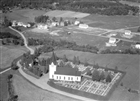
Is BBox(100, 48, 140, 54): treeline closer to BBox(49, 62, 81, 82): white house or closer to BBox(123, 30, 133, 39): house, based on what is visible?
BBox(123, 30, 133, 39): house

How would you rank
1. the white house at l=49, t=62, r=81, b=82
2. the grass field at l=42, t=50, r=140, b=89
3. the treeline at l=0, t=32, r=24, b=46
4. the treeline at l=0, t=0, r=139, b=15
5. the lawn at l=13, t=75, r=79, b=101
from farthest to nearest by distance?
the treeline at l=0, t=0, r=139, b=15, the treeline at l=0, t=32, r=24, b=46, the grass field at l=42, t=50, r=140, b=89, the white house at l=49, t=62, r=81, b=82, the lawn at l=13, t=75, r=79, b=101

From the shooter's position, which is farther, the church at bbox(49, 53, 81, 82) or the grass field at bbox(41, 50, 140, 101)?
the church at bbox(49, 53, 81, 82)

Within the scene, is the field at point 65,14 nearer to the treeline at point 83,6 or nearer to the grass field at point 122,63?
the treeline at point 83,6

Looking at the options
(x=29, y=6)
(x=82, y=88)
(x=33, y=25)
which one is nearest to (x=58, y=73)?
(x=82, y=88)

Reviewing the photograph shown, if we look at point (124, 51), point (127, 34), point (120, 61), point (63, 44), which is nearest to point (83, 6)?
point (127, 34)

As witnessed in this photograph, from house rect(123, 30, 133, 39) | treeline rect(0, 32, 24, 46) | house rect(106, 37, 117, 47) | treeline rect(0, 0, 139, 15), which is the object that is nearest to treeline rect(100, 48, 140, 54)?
house rect(106, 37, 117, 47)

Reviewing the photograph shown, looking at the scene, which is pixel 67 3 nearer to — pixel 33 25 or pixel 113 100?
pixel 33 25

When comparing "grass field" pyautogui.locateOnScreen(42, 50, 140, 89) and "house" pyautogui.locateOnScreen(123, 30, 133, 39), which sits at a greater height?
"house" pyautogui.locateOnScreen(123, 30, 133, 39)
